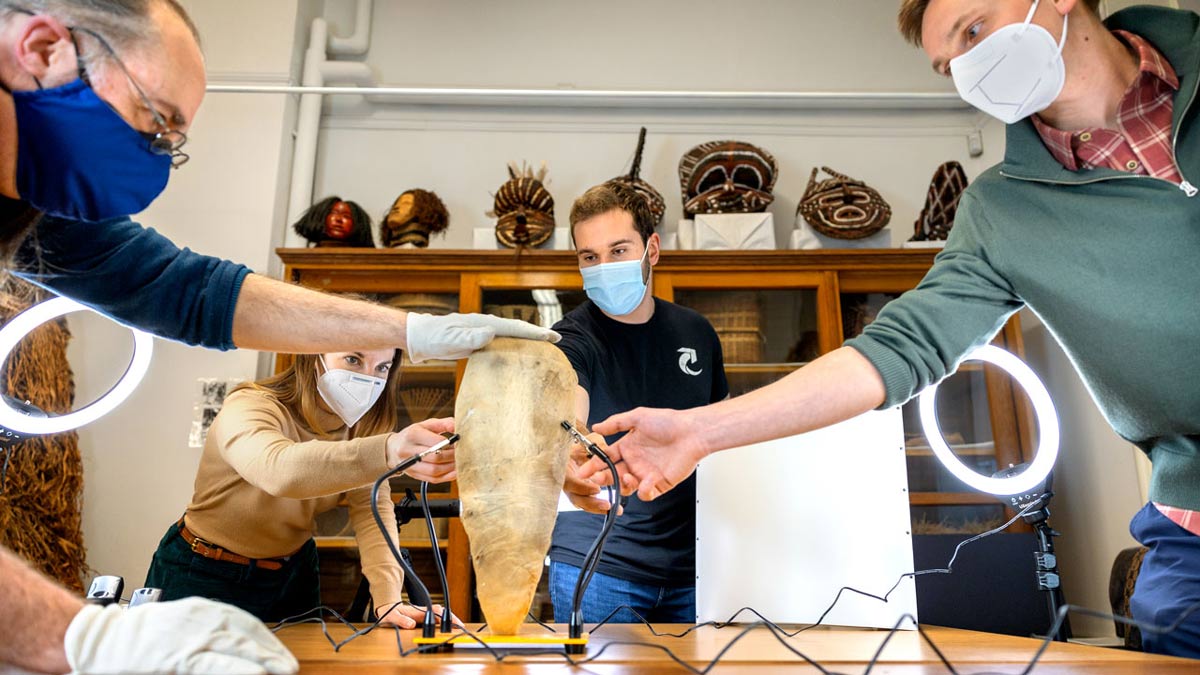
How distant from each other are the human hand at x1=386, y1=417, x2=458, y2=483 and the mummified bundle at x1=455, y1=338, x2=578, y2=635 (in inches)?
11.6

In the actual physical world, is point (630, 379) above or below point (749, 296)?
below

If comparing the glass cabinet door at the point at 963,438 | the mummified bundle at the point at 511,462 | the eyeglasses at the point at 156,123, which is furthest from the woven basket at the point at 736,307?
the eyeglasses at the point at 156,123

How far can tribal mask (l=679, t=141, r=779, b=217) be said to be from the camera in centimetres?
345

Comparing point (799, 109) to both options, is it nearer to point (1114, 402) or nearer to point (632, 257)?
point (632, 257)

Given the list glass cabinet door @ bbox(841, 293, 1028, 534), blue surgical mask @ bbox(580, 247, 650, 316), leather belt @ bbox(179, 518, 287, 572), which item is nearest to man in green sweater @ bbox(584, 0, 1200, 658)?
blue surgical mask @ bbox(580, 247, 650, 316)

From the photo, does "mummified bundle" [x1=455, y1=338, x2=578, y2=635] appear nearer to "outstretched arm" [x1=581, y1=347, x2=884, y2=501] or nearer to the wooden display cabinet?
"outstretched arm" [x1=581, y1=347, x2=884, y2=501]

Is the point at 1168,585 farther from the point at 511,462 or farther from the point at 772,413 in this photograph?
the point at 511,462

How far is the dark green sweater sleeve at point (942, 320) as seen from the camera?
1288mm

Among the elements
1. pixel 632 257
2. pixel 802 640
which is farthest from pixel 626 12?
pixel 802 640

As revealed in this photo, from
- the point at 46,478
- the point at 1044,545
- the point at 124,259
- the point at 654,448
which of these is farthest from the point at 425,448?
the point at 46,478

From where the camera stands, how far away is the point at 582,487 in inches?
58.8

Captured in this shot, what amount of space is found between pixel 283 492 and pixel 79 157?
75 centimetres

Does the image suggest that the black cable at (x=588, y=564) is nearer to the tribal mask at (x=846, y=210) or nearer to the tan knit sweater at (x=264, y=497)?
the tan knit sweater at (x=264, y=497)

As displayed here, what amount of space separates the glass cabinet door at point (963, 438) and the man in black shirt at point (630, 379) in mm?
1321
